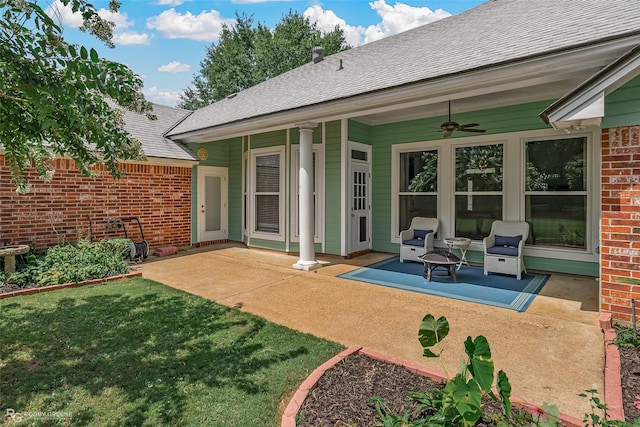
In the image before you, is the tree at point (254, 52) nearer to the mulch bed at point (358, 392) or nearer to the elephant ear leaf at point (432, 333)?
the mulch bed at point (358, 392)

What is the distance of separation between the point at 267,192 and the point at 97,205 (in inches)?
149

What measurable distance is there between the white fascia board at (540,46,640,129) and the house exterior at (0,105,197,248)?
607 centimetres

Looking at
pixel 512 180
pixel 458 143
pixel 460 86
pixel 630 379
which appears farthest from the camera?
pixel 458 143

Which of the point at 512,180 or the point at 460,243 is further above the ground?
the point at 512,180

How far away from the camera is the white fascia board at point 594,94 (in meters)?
3.33

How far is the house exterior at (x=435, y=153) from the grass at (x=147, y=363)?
3.12 metres

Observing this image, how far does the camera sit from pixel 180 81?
2836 cm

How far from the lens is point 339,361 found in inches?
111

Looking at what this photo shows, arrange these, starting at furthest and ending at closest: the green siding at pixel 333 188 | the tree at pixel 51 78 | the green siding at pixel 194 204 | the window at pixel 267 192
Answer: the green siding at pixel 194 204, the window at pixel 267 192, the green siding at pixel 333 188, the tree at pixel 51 78

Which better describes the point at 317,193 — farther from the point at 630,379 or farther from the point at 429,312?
the point at 630,379

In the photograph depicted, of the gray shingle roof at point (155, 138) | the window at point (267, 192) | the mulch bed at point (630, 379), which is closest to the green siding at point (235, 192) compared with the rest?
the window at point (267, 192)

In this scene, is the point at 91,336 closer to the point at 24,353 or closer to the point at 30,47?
the point at 24,353

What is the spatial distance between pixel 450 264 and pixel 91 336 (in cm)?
487

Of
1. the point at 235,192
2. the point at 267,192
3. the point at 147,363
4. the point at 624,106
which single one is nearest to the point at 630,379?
the point at 624,106
